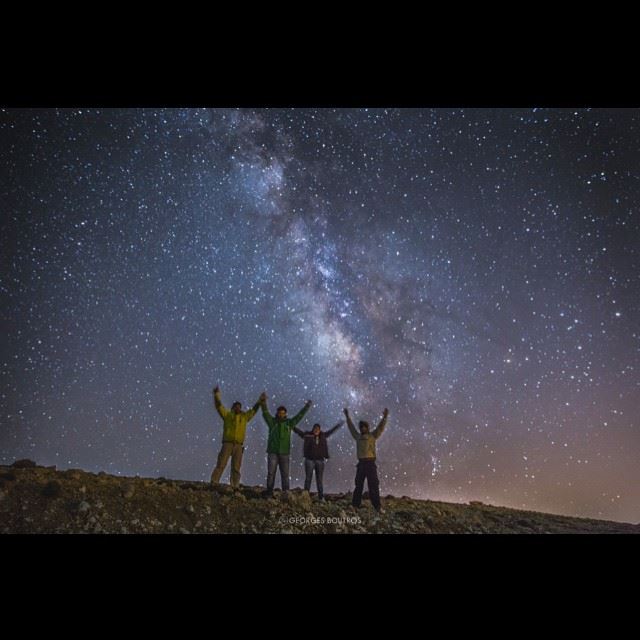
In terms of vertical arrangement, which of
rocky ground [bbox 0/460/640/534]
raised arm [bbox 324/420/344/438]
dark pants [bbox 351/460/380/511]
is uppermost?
raised arm [bbox 324/420/344/438]

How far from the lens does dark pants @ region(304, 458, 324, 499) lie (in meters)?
8.03

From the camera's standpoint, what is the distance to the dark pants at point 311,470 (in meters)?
8.03

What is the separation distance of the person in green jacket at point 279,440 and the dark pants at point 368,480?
1083 mm

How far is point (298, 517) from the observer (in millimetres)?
7133

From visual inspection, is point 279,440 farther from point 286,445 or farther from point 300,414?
point 300,414

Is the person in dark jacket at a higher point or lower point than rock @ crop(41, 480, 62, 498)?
higher

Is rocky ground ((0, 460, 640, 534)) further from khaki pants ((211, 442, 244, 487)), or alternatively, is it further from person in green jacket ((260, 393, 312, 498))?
person in green jacket ((260, 393, 312, 498))

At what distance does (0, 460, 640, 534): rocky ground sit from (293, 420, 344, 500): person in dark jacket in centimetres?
29

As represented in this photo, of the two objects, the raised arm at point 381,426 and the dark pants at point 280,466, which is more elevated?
the raised arm at point 381,426

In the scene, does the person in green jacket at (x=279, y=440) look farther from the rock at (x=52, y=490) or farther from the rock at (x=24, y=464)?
the rock at (x=24, y=464)

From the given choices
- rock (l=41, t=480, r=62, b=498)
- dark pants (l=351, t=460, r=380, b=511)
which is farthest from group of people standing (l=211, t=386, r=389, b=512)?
rock (l=41, t=480, r=62, b=498)

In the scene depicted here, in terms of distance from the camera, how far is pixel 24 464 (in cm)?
810

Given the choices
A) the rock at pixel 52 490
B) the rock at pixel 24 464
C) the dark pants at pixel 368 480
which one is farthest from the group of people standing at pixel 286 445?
the rock at pixel 24 464
